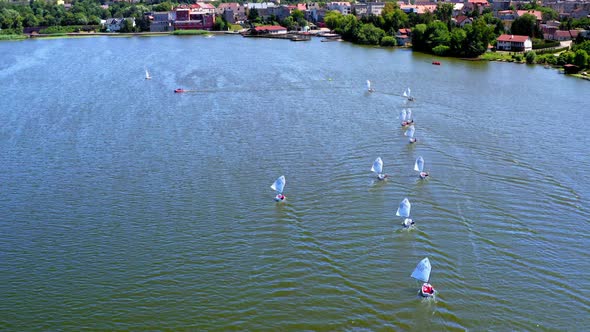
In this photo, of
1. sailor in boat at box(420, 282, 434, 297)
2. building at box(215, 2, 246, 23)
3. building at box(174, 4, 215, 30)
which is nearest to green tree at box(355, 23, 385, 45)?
building at box(174, 4, 215, 30)

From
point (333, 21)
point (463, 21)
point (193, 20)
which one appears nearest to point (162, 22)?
point (193, 20)

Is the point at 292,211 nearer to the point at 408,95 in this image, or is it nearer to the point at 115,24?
the point at 408,95

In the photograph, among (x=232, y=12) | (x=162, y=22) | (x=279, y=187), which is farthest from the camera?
(x=232, y=12)

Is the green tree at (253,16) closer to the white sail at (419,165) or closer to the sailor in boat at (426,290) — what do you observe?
the white sail at (419,165)

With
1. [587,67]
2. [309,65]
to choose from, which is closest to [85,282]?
[309,65]

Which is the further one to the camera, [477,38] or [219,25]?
[219,25]

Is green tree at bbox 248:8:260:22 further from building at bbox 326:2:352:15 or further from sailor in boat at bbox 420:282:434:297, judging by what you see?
sailor in boat at bbox 420:282:434:297

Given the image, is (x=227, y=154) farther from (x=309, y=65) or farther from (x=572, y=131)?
(x=309, y=65)
